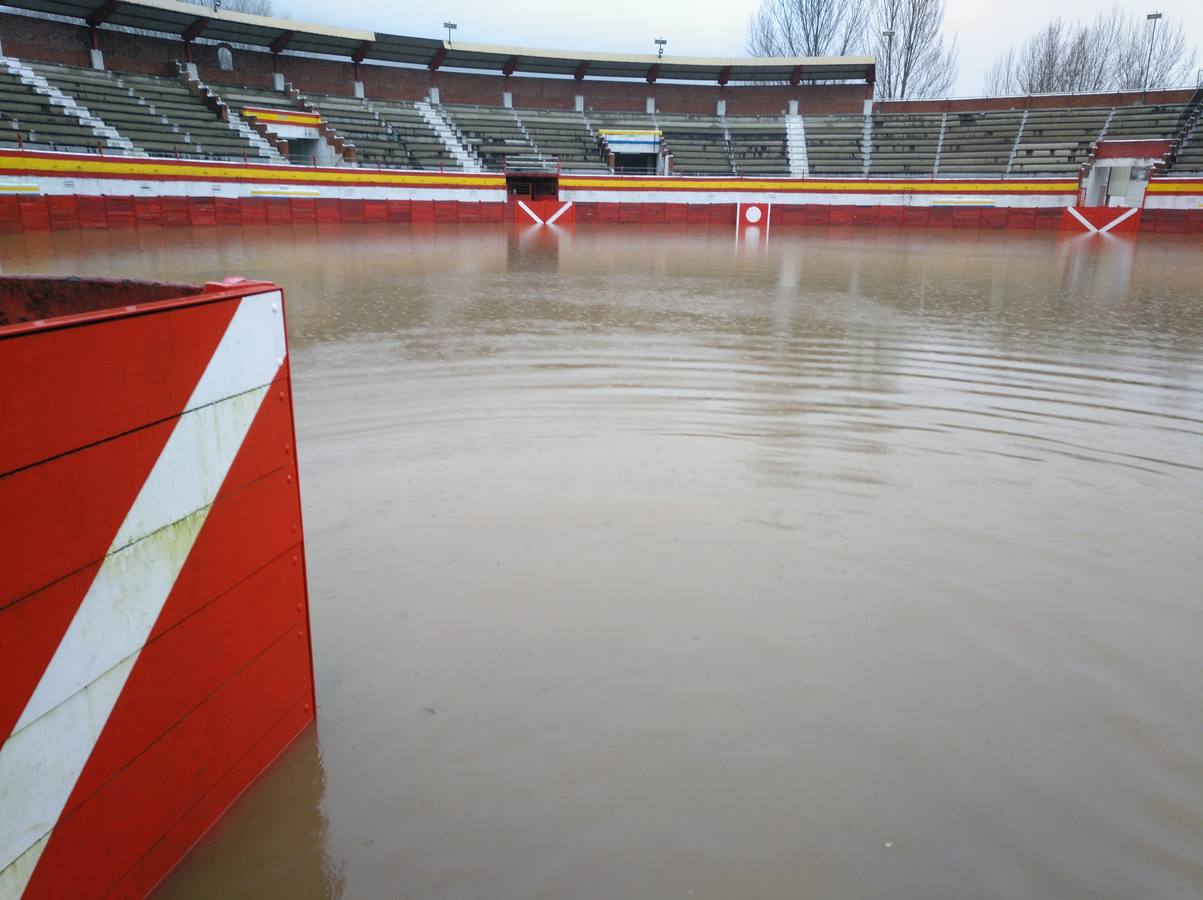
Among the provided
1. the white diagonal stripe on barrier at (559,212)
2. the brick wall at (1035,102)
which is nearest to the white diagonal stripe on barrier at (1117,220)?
the brick wall at (1035,102)

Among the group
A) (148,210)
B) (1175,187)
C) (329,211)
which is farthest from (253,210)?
(1175,187)

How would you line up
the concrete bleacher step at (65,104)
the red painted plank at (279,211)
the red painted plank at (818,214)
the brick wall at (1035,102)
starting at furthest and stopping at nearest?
the brick wall at (1035,102)
the red painted plank at (818,214)
the red painted plank at (279,211)
the concrete bleacher step at (65,104)

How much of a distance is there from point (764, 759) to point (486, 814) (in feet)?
2.69

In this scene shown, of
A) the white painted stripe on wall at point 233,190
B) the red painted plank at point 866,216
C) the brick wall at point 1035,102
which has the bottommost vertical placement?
the red painted plank at point 866,216

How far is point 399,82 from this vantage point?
1630 inches

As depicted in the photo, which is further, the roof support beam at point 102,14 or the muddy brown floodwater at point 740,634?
the roof support beam at point 102,14

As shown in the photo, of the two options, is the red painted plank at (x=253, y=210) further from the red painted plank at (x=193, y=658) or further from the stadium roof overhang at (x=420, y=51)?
the red painted plank at (x=193, y=658)

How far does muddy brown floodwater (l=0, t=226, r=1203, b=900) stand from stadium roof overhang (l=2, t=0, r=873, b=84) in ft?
110

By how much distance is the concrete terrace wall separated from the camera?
31375 millimetres

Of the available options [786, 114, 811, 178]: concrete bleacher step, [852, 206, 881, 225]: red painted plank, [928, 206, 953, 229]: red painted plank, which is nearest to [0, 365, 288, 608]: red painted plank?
[852, 206, 881, 225]: red painted plank

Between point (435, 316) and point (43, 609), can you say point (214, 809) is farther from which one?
point (435, 316)

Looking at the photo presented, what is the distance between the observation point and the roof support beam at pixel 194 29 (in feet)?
110

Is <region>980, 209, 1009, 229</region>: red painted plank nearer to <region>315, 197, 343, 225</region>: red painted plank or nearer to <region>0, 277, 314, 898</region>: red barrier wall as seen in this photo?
<region>315, 197, 343, 225</region>: red painted plank

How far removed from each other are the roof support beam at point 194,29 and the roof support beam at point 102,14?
10.4 feet
